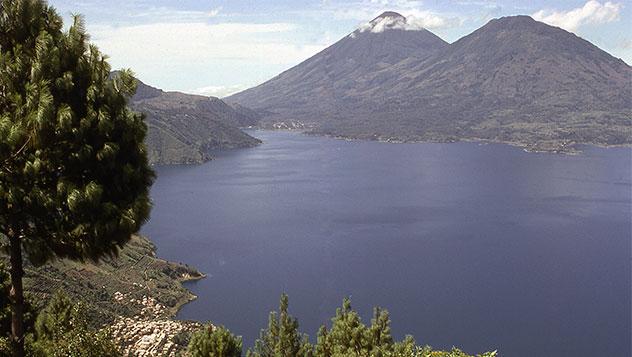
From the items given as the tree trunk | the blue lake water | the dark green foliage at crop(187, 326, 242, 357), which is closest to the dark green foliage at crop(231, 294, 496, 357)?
the dark green foliage at crop(187, 326, 242, 357)

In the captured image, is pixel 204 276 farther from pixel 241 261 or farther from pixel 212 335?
pixel 212 335

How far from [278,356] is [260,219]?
156 metres

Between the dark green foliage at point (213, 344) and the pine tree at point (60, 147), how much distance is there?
984 cm

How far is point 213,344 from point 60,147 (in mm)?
12827

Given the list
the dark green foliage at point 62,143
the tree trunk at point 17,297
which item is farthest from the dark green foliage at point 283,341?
the dark green foliage at point 62,143

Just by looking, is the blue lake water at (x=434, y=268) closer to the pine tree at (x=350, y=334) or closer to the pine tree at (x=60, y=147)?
the pine tree at (x=350, y=334)

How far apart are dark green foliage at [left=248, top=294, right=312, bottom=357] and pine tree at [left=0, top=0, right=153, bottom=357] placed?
16.8 m

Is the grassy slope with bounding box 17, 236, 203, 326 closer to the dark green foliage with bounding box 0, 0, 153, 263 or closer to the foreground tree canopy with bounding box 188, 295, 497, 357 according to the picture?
the foreground tree canopy with bounding box 188, 295, 497, 357

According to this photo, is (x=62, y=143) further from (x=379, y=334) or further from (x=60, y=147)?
(x=379, y=334)

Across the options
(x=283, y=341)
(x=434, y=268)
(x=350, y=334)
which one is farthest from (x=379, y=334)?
(x=434, y=268)

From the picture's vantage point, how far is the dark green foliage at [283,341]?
29656mm

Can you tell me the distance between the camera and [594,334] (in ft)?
308

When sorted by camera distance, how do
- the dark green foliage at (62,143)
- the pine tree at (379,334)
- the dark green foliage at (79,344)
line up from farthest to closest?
the pine tree at (379,334)
the dark green foliage at (79,344)
the dark green foliage at (62,143)

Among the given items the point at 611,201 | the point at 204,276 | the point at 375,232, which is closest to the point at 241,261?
the point at 204,276
